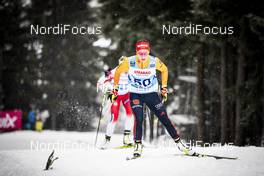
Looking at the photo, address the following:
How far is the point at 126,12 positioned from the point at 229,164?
1085 cm

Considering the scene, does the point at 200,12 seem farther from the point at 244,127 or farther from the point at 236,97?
the point at 244,127

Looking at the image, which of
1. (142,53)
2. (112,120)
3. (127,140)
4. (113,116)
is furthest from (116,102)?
(142,53)

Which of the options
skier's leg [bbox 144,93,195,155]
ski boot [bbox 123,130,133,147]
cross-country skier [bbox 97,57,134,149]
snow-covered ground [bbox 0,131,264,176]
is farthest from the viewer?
ski boot [bbox 123,130,133,147]

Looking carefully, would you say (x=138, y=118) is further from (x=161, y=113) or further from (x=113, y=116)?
(x=113, y=116)

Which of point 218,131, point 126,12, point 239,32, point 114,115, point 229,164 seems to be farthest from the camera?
point 218,131

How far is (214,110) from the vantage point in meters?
20.4

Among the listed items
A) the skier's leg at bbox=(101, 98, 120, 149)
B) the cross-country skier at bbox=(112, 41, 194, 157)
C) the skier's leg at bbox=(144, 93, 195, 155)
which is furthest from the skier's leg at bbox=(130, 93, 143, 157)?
the skier's leg at bbox=(101, 98, 120, 149)

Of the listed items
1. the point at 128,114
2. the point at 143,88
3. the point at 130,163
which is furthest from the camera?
the point at 128,114

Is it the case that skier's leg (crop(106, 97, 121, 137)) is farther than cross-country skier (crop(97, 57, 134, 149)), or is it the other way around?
skier's leg (crop(106, 97, 121, 137))

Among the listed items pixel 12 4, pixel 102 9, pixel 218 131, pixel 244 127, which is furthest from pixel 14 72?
pixel 244 127

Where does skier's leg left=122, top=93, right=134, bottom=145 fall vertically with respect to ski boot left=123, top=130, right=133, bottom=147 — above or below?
above

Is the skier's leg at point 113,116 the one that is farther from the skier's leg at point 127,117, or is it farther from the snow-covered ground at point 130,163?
the snow-covered ground at point 130,163

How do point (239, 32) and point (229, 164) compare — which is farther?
point (239, 32)

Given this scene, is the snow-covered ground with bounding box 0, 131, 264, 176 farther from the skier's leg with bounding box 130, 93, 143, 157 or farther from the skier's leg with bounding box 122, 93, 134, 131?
the skier's leg with bounding box 122, 93, 134, 131
